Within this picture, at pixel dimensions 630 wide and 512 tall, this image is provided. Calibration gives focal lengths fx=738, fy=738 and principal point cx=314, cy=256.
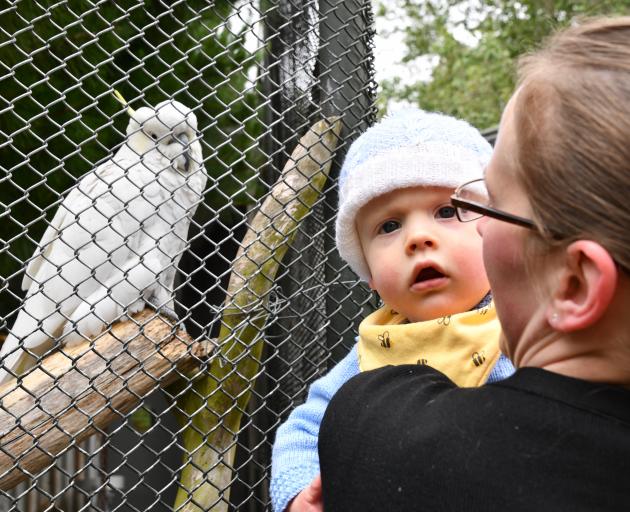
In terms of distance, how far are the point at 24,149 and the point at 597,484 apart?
232 centimetres

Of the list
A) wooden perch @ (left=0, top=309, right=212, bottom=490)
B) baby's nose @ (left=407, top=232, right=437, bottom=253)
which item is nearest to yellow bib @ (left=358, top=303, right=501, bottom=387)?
baby's nose @ (left=407, top=232, right=437, bottom=253)

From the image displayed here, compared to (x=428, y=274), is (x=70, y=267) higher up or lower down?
lower down

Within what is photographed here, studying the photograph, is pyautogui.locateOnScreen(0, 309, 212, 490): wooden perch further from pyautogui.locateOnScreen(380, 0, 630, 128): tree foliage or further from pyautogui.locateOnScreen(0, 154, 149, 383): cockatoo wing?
pyautogui.locateOnScreen(380, 0, 630, 128): tree foliage

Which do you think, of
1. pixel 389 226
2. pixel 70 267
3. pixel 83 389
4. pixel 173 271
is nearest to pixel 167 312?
pixel 173 271

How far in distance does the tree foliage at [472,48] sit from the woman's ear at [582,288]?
6172 mm

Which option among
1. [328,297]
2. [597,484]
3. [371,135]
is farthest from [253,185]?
[597,484]

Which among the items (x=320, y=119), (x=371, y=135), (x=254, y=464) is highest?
(x=371, y=135)

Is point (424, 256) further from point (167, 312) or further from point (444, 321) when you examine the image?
point (167, 312)

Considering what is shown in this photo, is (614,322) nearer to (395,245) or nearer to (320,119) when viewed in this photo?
(395,245)

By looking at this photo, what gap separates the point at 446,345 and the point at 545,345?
0.46 metres

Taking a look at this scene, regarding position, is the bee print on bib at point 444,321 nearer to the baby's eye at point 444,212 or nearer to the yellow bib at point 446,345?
the yellow bib at point 446,345

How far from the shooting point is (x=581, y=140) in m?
0.62

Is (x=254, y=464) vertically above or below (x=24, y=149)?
below

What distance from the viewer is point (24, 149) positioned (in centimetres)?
250
